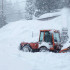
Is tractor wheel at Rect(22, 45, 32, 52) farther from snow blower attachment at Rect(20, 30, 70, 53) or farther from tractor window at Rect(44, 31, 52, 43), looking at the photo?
tractor window at Rect(44, 31, 52, 43)

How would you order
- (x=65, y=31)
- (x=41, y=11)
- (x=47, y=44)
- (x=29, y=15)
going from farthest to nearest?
(x=29, y=15) < (x=41, y=11) < (x=65, y=31) < (x=47, y=44)

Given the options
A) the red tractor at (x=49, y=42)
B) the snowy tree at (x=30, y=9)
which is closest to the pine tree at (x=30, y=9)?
the snowy tree at (x=30, y=9)

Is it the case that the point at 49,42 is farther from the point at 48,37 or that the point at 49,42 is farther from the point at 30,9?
the point at 30,9

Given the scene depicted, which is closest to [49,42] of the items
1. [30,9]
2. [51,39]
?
[51,39]

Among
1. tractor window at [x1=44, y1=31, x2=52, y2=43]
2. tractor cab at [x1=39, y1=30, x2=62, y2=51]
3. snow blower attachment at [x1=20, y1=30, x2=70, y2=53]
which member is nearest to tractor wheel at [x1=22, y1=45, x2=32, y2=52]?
snow blower attachment at [x1=20, y1=30, x2=70, y2=53]

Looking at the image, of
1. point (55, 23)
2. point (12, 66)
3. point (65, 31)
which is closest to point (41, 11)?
point (55, 23)

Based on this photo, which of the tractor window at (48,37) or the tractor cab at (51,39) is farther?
the tractor window at (48,37)

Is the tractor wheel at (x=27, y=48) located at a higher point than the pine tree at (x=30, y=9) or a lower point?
lower

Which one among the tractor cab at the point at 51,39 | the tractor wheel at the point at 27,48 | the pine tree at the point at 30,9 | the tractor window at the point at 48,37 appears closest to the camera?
the tractor cab at the point at 51,39

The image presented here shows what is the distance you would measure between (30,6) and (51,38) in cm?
3709

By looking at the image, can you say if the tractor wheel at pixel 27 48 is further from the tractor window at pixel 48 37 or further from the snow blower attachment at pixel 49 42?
the tractor window at pixel 48 37

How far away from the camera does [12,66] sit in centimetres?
636

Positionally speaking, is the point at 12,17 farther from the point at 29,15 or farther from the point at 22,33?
the point at 22,33

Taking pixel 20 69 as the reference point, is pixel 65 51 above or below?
below
